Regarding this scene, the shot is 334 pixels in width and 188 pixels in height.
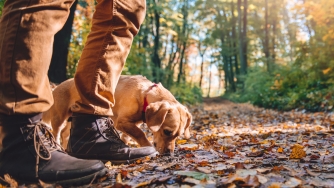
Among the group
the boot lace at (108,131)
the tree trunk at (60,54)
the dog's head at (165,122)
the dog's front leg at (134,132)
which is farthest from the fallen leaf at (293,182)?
the tree trunk at (60,54)

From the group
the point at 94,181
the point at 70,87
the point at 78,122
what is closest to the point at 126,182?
the point at 94,181

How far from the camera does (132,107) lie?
4.02 meters

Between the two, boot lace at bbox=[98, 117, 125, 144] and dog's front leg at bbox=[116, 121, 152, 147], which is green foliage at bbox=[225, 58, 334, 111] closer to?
dog's front leg at bbox=[116, 121, 152, 147]

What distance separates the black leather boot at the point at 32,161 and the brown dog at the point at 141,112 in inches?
64.7

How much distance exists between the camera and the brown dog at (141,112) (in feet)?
11.9

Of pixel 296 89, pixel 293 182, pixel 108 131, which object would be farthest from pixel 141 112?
pixel 296 89

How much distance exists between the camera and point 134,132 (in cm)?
383

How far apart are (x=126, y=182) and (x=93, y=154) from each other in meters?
0.57

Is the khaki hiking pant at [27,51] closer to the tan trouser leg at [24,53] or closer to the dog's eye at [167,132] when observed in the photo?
the tan trouser leg at [24,53]

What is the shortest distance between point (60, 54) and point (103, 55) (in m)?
6.35

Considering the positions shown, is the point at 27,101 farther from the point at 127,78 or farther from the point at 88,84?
the point at 127,78

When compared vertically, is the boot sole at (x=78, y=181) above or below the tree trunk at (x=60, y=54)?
below

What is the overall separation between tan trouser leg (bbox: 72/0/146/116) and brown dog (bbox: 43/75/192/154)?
43.6 inches

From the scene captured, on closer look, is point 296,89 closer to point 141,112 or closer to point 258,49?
point 141,112
